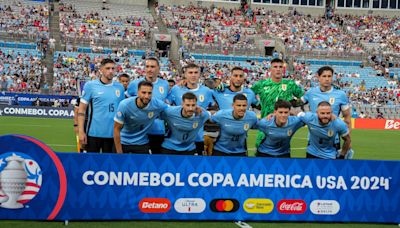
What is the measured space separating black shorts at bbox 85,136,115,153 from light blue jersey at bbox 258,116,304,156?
2.59 m

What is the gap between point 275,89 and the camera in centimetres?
985

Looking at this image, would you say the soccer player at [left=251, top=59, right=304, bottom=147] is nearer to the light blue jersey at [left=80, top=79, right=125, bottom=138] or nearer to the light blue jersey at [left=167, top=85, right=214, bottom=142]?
the light blue jersey at [left=167, top=85, right=214, bottom=142]

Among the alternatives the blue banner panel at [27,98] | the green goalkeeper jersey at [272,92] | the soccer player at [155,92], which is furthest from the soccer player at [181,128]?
the blue banner panel at [27,98]

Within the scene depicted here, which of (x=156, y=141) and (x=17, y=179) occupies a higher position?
(x=156, y=141)

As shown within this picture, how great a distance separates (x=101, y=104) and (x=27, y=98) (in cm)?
2456

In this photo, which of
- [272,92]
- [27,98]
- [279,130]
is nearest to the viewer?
[279,130]

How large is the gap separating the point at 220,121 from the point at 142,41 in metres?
37.6

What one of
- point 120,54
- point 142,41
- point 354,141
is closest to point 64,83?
point 120,54

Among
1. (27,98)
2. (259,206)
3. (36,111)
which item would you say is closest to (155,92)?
(259,206)

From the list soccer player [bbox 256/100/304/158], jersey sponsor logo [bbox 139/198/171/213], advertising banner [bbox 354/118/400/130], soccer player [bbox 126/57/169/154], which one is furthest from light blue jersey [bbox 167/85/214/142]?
advertising banner [bbox 354/118/400/130]

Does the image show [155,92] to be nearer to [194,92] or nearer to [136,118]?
[194,92]

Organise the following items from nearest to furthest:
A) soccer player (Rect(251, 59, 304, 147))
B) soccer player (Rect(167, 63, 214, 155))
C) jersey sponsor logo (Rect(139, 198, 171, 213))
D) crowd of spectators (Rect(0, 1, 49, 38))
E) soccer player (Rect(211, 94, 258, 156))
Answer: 1. jersey sponsor logo (Rect(139, 198, 171, 213))
2. soccer player (Rect(211, 94, 258, 156))
3. soccer player (Rect(167, 63, 214, 155))
4. soccer player (Rect(251, 59, 304, 147))
5. crowd of spectators (Rect(0, 1, 49, 38))

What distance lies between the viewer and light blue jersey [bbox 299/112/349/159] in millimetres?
8484

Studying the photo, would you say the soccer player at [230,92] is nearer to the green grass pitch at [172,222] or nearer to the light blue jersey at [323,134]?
the light blue jersey at [323,134]
